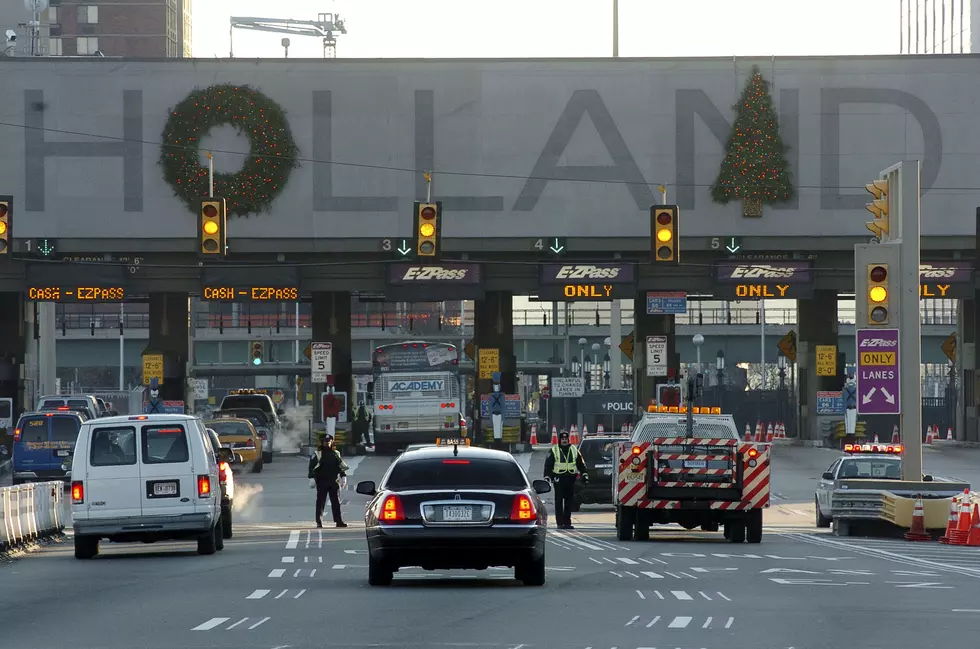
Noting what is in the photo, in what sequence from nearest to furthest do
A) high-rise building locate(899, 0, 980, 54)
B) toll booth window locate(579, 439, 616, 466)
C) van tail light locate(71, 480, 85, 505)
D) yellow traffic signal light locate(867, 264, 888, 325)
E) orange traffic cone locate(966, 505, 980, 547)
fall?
van tail light locate(71, 480, 85, 505), orange traffic cone locate(966, 505, 980, 547), yellow traffic signal light locate(867, 264, 888, 325), toll booth window locate(579, 439, 616, 466), high-rise building locate(899, 0, 980, 54)

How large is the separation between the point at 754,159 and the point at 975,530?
107 ft

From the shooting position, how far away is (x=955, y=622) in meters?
14.1

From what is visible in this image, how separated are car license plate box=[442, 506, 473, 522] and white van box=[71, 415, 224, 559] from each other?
696cm

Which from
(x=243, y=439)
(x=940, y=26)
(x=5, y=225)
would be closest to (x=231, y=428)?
(x=243, y=439)

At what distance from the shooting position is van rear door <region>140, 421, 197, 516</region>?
2322cm

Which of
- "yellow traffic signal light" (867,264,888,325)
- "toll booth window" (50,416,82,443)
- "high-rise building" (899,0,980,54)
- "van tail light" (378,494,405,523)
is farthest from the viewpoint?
"high-rise building" (899,0,980,54)

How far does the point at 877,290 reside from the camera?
91.1 ft

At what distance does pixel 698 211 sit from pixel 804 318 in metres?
5.92

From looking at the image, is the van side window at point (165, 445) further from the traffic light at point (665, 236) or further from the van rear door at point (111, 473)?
the traffic light at point (665, 236)

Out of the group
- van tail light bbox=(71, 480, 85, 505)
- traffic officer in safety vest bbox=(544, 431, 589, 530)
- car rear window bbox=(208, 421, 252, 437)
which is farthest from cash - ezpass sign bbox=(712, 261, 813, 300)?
van tail light bbox=(71, 480, 85, 505)

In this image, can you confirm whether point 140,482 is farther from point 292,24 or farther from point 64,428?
point 292,24

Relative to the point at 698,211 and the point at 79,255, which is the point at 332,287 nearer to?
the point at 79,255

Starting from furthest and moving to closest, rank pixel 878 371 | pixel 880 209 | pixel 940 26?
1. pixel 940 26
2. pixel 880 209
3. pixel 878 371

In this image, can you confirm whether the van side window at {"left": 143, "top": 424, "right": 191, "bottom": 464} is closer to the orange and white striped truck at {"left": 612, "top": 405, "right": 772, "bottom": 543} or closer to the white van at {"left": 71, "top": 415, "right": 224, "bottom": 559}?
the white van at {"left": 71, "top": 415, "right": 224, "bottom": 559}
